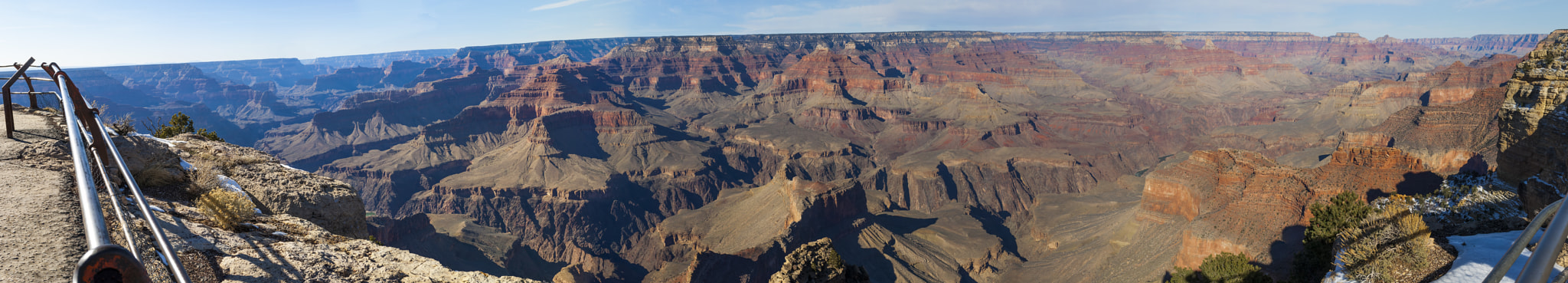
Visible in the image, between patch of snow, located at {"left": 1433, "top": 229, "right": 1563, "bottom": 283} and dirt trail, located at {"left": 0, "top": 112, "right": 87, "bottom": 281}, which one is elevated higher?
dirt trail, located at {"left": 0, "top": 112, "right": 87, "bottom": 281}

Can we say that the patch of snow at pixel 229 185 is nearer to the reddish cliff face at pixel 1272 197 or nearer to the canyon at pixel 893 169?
the canyon at pixel 893 169

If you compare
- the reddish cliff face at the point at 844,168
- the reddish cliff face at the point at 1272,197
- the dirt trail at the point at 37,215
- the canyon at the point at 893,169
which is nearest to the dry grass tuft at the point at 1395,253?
the canyon at the point at 893,169

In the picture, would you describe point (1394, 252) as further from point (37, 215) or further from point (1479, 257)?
point (37, 215)

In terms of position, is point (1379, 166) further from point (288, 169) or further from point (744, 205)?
point (288, 169)

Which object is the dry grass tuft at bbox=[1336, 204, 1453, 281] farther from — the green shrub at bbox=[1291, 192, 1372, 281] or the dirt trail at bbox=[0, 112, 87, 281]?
the dirt trail at bbox=[0, 112, 87, 281]

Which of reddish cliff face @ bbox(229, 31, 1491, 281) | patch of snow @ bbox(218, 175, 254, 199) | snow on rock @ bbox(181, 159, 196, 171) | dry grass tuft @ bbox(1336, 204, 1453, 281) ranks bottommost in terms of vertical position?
reddish cliff face @ bbox(229, 31, 1491, 281)

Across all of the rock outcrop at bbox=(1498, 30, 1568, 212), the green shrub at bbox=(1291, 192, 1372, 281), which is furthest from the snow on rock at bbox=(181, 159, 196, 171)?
the rock outcrop at bbox=(1498, 30, 1568, 212)
